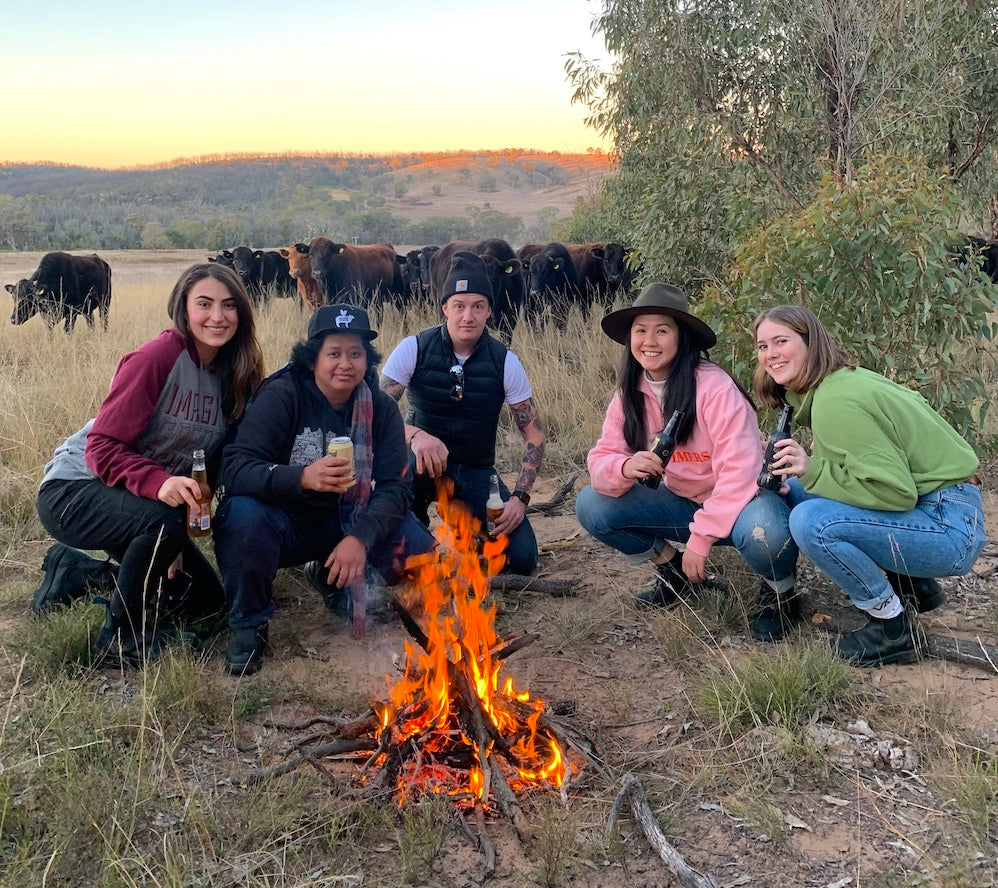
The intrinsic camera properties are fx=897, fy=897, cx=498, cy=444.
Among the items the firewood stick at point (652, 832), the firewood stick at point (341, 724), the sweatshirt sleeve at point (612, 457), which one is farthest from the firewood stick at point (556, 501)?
the firewood stick at point (652, 832)

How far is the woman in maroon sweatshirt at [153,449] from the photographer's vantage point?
3895mm

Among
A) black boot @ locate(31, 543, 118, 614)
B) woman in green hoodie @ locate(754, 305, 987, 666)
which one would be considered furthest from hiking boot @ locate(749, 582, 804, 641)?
black boot @ locate(31, 543, 118, 614)

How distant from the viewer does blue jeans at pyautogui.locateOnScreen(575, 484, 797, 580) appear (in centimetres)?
402

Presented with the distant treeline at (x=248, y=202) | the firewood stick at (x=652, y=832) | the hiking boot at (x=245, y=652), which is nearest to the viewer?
the firewood stick at (x=652, y=832)

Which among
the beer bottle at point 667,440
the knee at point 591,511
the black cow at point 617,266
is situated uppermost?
the black cow at point 617,266

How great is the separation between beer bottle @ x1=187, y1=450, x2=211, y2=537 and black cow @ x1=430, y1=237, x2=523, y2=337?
899cm

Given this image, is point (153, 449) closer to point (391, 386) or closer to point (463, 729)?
point (391, 386)

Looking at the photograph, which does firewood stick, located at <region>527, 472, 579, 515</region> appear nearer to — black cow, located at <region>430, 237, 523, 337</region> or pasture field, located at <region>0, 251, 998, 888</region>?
pasture field, located at <region>0, 251, 998, 888</region>

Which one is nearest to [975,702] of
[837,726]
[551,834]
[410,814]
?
[837,726]

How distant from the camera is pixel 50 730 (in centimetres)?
332

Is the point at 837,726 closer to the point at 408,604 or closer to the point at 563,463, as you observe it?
the point at 408,604

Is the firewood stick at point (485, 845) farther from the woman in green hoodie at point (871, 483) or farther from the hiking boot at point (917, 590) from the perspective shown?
the hiking boot at point (917, 590)

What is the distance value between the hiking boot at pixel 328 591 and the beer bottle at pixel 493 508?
91 cm

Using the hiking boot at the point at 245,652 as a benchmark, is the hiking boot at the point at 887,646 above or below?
above
